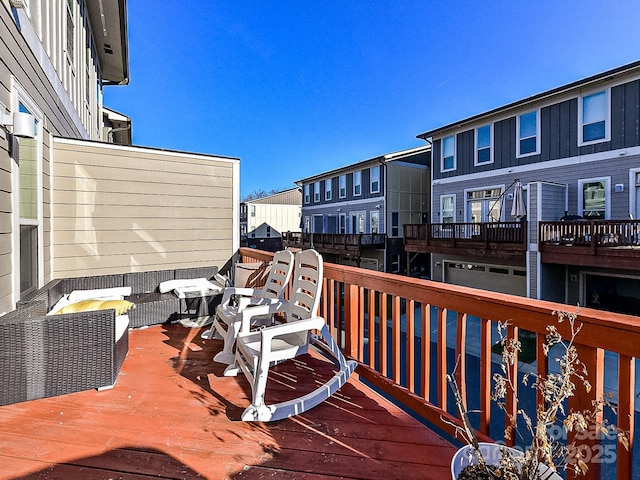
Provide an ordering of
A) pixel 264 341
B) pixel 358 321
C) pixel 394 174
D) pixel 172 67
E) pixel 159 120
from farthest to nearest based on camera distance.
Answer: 1. pixel 159 120
2. pixel 394 174
3. pixel 172 67
4. pixel 358 321
5. pixel 264 341

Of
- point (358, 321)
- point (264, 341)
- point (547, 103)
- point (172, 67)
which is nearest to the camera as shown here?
point (264, 341)

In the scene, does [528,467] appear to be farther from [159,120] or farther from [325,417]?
[159,120]

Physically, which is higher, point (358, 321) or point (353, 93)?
point (353, 93)

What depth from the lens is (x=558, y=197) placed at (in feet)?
31.3

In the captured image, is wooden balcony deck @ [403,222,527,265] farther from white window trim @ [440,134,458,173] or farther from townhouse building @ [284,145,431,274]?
townhouse building @ [284,145,431,274]

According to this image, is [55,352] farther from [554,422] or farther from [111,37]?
[111,37]

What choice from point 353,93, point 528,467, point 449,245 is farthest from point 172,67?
point 528,467

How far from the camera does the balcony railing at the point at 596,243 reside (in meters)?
7.30

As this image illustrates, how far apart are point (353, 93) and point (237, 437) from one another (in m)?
21.8

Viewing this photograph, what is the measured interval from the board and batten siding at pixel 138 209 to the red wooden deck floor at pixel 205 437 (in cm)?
265

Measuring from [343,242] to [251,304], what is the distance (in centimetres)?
1321

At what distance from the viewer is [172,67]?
14891 mm

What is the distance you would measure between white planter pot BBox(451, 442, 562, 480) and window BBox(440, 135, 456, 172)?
12.6 metres

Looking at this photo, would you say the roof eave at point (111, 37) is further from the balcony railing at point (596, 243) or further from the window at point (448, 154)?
the balcony railing at point (596, 243)
